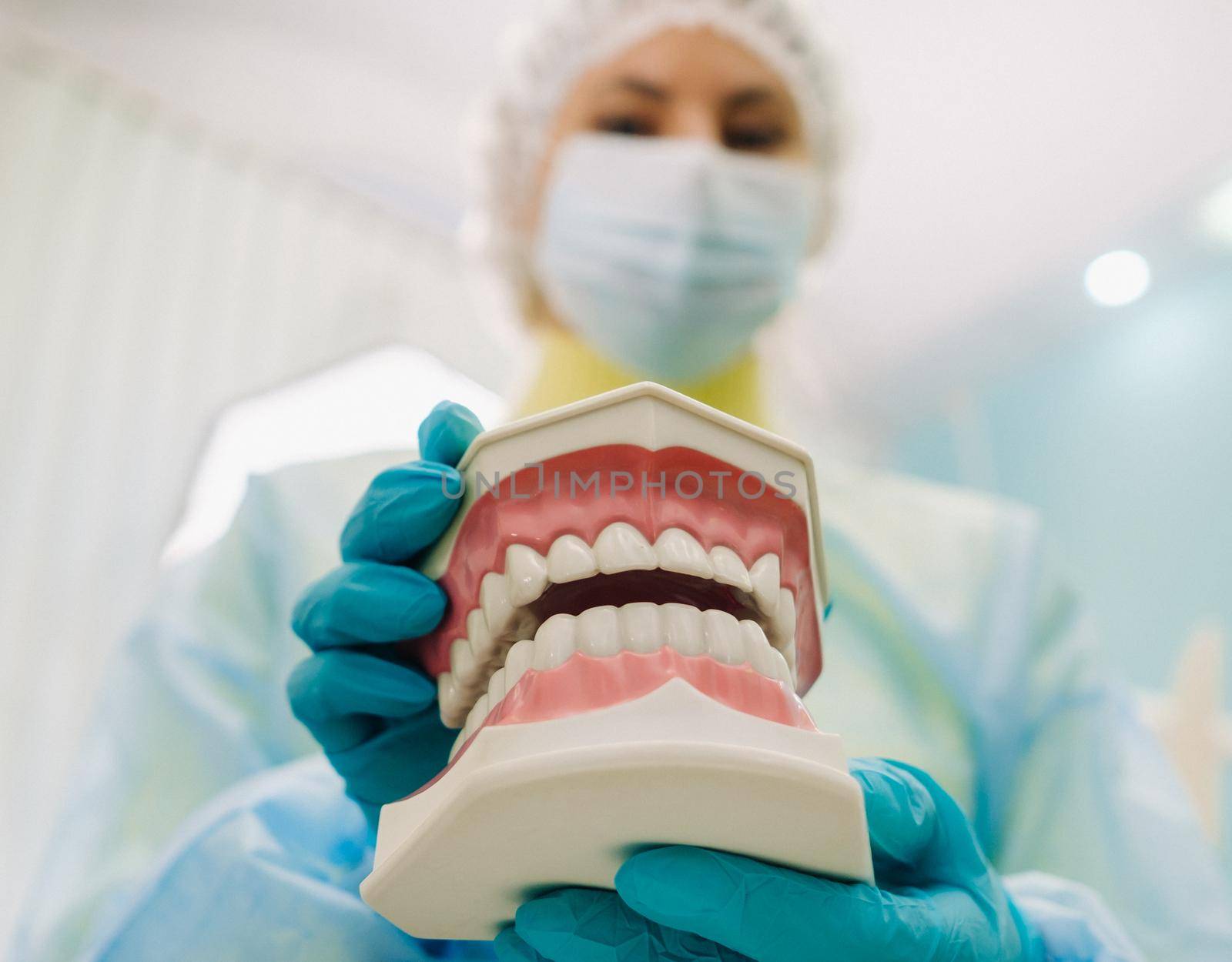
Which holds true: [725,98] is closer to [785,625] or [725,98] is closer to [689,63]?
[689,63]

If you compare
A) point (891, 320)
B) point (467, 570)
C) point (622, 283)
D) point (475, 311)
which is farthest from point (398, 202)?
point (467, 570)

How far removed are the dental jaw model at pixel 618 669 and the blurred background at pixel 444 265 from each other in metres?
0.87

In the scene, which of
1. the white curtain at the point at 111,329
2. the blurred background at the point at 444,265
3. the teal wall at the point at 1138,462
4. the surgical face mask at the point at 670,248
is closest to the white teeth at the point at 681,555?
the surgical face mask at the point at 670,248

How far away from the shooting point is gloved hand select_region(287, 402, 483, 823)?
0.48 metres

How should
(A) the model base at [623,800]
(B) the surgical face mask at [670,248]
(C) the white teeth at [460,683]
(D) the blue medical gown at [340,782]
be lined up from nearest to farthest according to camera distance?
(A) the model base at [623,800]
(C) the white teeth at [460,683]
(D) the blue medical gown at [340,782]
(B) the surgical face mask at [670,248]

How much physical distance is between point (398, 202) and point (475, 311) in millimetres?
299

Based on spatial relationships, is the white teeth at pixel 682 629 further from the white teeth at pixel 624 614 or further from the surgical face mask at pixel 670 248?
the surgical face mask at pixel 670 248

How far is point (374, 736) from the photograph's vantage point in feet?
1.81

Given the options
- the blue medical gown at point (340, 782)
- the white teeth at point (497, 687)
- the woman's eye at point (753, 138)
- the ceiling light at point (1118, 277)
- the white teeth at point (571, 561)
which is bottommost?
the blue medical gown at point (340, 782)

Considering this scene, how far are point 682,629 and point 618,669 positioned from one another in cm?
4

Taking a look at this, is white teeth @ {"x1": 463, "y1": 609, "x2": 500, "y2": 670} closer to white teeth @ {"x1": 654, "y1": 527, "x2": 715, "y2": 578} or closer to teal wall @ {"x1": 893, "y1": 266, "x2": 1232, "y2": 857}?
white teeth @ {"x1": 654, "y1": 527, "x2": 715, "y2": 578}

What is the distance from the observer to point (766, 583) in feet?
1.42

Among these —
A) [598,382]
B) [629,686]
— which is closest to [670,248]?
[598,382]

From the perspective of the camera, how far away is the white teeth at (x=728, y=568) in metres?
0.42
